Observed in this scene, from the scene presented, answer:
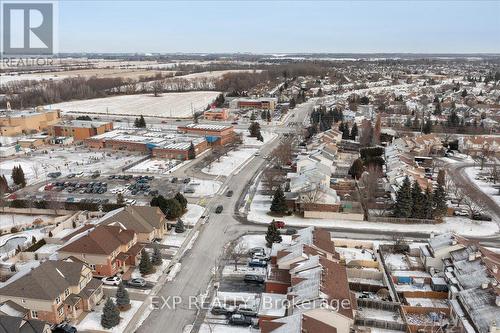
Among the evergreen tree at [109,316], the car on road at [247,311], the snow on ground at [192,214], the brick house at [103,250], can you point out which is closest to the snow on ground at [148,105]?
the snow on ground at [192,214]

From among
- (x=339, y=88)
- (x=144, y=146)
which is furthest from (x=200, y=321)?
(x=339, y=88)

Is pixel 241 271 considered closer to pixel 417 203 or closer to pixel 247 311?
pixel 247 311

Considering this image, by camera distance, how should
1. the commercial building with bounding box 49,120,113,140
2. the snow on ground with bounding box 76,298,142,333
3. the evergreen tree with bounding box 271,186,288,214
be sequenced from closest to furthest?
the snow on ground with bounding box 76,298,142,333 < the evergreen tree with bounding box 271,186,288,214 < the commercial building with bounding box 49,120,113,140

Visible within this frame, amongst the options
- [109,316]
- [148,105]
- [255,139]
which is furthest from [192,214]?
[148,105]

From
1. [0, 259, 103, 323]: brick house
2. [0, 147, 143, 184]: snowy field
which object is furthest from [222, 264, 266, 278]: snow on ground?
[0, 147, 143, 184]: snowy field

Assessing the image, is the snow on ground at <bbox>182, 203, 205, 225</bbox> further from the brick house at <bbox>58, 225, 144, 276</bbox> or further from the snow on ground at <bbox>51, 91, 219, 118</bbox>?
the snow on ground at <bbox>51, 91, 219, 118</bbox>

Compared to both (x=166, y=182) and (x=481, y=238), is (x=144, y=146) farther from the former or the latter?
(x=481, y=238)
